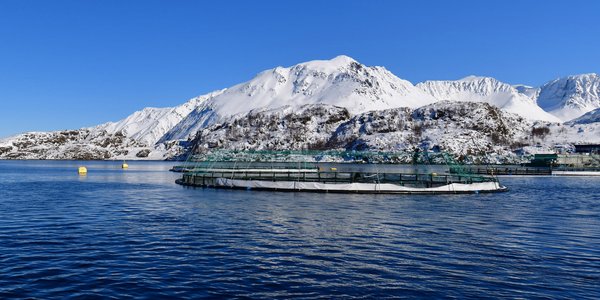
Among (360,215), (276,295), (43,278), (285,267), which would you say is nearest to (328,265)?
(285,267)

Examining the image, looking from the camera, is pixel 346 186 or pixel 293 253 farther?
pixel 346 186

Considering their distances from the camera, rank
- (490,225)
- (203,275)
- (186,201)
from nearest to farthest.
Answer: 1. (203,275)
2. (490,225)
3. (186,201)

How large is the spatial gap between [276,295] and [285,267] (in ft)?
19.1

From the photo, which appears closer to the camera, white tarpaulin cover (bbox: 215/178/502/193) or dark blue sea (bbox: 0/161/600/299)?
dark blue sea (bbox: 0/161/600/299)

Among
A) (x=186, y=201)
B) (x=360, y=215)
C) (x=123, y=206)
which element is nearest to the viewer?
(x=360, y=215)

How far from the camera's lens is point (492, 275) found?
27.8m

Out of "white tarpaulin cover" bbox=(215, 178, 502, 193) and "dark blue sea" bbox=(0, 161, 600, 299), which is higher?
"white tarpaulin cover" bbox=(215, 178, 502, 193)

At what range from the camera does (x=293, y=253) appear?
33.2 metres

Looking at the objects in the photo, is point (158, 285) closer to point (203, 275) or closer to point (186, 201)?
point (203, 275)

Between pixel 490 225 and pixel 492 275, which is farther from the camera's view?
pixel 490 225

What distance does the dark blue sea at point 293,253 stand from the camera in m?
24.4

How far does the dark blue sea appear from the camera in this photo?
2444 centimetres

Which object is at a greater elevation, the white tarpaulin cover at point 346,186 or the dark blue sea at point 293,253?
the white tarpaulin cover at point 346,186

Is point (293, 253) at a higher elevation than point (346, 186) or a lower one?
lower
